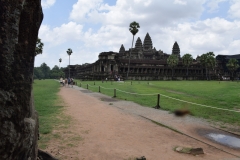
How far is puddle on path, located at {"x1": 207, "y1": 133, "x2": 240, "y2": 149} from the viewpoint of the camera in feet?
23.8

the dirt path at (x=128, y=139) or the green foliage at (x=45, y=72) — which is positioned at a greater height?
the green foliage at (x=45, y=72)

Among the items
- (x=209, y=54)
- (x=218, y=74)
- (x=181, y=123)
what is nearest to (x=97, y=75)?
(x=209, y=54)

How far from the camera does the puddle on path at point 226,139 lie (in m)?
7.24

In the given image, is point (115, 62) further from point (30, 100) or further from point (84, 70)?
point (30, 100)

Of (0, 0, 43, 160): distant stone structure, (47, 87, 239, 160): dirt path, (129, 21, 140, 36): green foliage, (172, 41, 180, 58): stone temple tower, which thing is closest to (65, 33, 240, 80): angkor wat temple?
(172, 41, 180, 58): stone temple tower

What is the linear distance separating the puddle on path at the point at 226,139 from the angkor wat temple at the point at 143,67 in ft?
206

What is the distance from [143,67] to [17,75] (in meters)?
80.4

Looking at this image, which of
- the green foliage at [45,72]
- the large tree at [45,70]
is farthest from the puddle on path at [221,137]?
the large tree at [45,70]

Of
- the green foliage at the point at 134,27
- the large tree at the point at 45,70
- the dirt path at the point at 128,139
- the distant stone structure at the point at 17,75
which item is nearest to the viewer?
the distant stone structure at the point at 17,75

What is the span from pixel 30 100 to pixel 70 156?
256 cm

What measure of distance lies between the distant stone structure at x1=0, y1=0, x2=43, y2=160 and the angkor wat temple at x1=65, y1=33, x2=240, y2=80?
67.2m

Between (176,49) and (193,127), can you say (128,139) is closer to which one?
(193,127)

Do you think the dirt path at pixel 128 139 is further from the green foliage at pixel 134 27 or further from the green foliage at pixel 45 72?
the green foliage at pixel 45 72

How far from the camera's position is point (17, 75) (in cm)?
326
